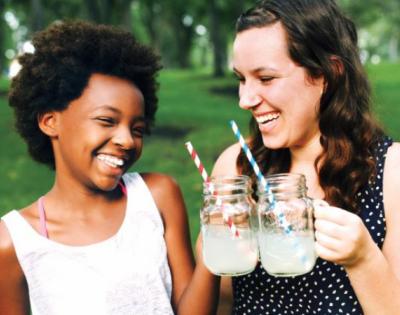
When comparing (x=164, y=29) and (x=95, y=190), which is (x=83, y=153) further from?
(x=164, y=29)

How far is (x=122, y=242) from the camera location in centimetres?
271

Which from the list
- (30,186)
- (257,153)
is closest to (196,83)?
(30,186)

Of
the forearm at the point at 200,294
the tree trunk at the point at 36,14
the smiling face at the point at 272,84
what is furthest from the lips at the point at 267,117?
the tree trunk at the point at 36,14

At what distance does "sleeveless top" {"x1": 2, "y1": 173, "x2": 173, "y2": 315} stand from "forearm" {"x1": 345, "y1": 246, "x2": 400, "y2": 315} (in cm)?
87

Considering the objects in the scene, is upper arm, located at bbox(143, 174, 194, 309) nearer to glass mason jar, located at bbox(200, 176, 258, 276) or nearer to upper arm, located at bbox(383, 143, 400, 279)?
glass mason jar, located at bbox(200, 176, 258, 276)

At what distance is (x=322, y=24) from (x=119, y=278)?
134 cm

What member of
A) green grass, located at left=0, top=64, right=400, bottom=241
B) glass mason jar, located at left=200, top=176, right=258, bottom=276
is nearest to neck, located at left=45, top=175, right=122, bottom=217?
glass mason jar, located at left=200, top=176, right=258, bottom=276

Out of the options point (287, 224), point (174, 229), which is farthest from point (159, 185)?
point (287, 224)

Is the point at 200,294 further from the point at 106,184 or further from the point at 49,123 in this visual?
the point at 49,123

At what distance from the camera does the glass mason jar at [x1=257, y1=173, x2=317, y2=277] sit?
82.3 inches

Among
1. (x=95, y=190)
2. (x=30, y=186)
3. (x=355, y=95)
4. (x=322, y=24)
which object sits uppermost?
(x=30, y=186)

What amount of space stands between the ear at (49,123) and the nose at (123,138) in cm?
34

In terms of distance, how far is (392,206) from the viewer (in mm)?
2510

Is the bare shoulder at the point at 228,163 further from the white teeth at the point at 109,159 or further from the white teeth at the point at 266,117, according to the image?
the white teeth at the point at 109,159
